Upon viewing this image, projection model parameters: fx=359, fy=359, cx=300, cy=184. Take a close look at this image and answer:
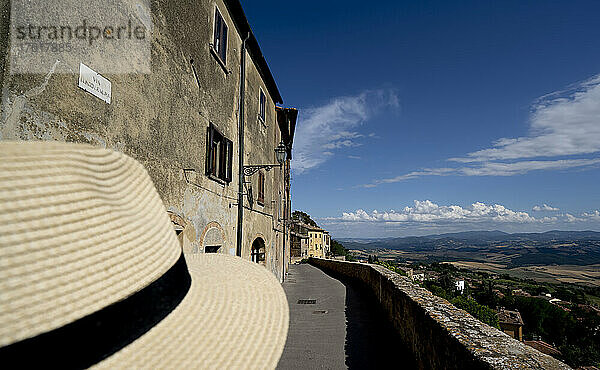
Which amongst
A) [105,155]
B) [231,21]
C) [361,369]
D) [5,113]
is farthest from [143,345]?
[231,21]

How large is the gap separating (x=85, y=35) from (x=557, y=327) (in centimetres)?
7210

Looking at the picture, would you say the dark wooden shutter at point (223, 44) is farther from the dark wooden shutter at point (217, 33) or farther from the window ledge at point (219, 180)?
the window ledge at point (219, 180)

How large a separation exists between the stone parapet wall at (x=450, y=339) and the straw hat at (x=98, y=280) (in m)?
2.50

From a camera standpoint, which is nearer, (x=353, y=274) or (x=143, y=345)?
(x=143, y=345)

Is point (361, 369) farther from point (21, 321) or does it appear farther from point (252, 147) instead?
point (252, 147)

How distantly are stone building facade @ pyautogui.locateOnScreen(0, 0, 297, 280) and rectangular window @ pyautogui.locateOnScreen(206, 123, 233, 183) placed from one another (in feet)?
0.08

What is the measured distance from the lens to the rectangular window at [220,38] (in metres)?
7.96

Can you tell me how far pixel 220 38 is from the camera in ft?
27.2

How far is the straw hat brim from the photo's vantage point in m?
1.08

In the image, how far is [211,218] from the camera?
7.50 m

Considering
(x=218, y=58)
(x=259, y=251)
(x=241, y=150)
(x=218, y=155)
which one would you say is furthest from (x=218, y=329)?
(x=259, y=251)

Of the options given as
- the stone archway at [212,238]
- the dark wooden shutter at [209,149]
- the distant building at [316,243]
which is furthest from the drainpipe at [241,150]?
the distant building at [316,243]

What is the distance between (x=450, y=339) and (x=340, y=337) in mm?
4114

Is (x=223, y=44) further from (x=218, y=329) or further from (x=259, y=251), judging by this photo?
(x=218, y=329)
